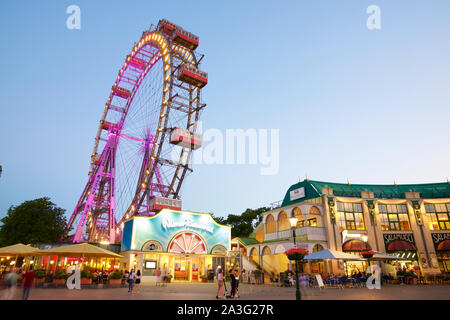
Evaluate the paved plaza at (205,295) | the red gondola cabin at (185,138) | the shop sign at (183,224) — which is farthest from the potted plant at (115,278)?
the red gondola cabin at (185,138)

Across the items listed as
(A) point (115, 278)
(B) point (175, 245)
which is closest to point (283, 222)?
(B) point (175, 245)

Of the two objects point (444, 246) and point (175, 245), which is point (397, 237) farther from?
point (175, 245)

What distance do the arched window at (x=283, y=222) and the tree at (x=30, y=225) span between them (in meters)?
27.7

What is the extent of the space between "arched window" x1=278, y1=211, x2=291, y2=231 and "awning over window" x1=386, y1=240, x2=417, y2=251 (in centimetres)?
983

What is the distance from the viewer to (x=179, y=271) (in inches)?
1129

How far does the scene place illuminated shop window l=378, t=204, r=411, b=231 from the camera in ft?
101

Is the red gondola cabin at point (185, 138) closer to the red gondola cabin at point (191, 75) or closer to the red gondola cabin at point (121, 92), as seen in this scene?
the red gondola cabin at point (191, 75)

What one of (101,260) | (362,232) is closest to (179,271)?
(101,260)

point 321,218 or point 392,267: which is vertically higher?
point 321,218

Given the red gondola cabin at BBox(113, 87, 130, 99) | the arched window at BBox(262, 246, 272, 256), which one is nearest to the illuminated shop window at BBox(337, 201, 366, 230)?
the arched window at BBox(262, 246, 272, 256)

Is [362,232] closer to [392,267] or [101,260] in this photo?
[392,267]

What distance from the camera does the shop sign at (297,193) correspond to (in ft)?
107

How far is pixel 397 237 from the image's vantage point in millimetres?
29969

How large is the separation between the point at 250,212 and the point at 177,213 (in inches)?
1477
